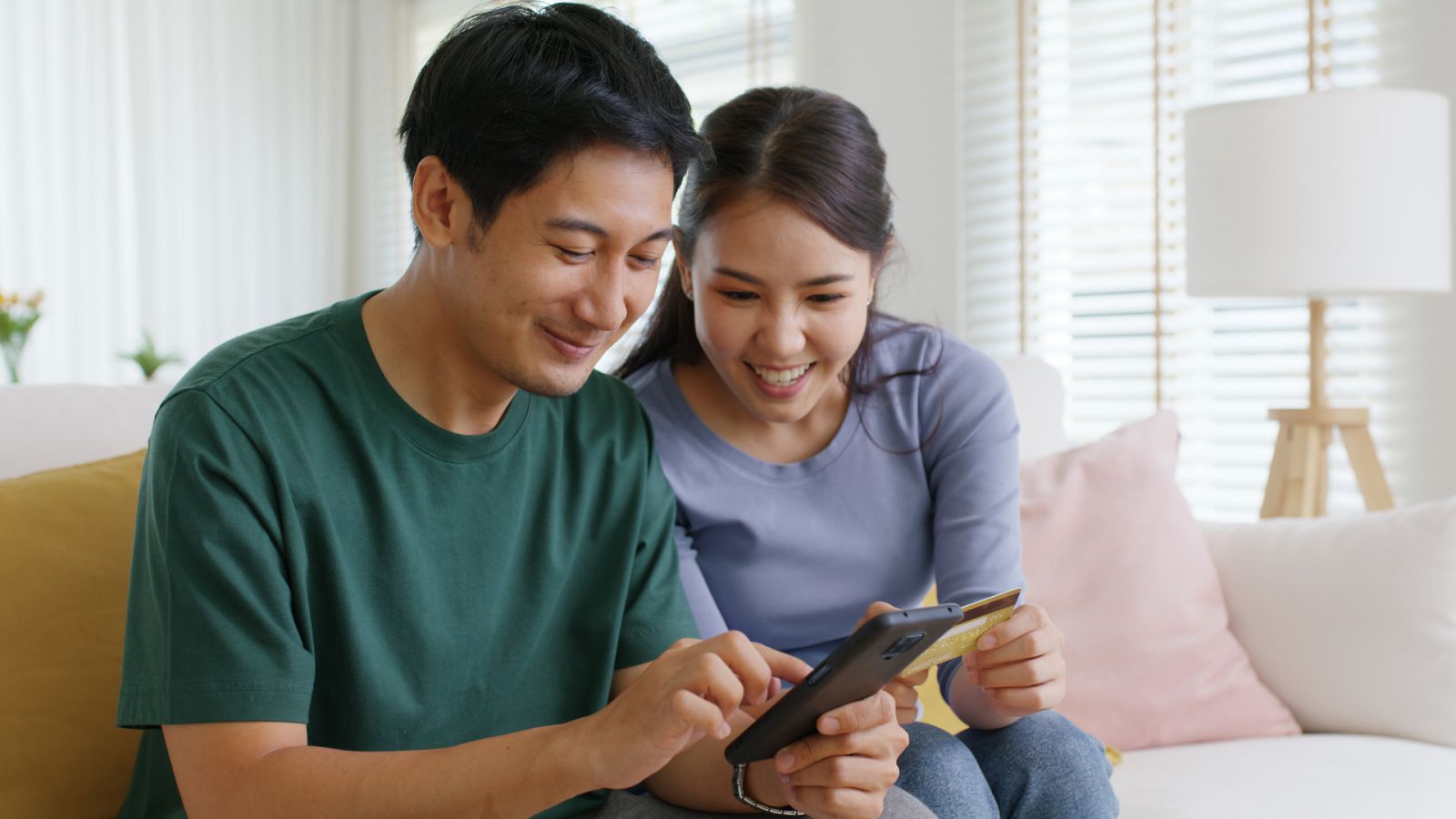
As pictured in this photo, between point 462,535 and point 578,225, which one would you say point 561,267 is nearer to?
point 578,225

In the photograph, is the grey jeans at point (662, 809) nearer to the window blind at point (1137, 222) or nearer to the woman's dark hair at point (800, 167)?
the woman's dark hair at point (800, 167)

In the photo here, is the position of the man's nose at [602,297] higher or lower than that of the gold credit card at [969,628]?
higher

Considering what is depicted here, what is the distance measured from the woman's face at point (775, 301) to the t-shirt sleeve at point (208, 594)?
0.55 metres

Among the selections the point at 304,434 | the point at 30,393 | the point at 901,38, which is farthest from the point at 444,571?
the point at 901,38

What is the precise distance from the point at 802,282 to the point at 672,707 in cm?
60

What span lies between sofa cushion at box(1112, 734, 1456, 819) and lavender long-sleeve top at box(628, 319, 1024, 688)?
37 centimetres

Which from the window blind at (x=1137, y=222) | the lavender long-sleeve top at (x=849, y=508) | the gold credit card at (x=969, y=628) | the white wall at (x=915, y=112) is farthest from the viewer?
the white wall at (x=915, y=112)

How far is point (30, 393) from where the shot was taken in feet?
5.00

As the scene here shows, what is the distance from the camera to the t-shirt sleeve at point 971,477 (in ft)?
4.65

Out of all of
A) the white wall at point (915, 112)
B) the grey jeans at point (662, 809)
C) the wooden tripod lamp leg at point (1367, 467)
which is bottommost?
the grey jeans at point (662, 809)

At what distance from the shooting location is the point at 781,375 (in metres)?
1.41


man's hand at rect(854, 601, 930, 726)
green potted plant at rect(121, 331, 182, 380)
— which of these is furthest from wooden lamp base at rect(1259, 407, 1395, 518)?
green potted plant at rect(121, 331, 182, 380)

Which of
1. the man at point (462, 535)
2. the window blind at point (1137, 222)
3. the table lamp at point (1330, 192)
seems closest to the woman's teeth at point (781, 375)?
the man at point (462, 535)

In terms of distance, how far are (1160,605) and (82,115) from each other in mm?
4042
